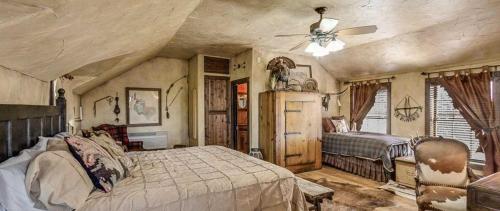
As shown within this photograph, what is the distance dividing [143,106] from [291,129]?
3165mm

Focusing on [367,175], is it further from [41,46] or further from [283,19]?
[41,46]

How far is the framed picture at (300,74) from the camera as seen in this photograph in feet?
16.7

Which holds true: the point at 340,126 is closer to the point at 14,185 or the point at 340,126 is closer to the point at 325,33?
the point at 325,33

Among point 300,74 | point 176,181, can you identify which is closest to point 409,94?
point 300,74

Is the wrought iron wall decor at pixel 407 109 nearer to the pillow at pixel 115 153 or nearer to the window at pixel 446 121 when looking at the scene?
the window at pixel 446 121

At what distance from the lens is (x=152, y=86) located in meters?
5.31

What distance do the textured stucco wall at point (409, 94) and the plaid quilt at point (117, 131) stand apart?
17.5 feet

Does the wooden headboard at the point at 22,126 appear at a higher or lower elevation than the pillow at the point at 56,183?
higher

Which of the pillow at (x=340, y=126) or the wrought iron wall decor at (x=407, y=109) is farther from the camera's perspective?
the pillow at (x=340, y=126)

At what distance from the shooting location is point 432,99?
4.46 metres

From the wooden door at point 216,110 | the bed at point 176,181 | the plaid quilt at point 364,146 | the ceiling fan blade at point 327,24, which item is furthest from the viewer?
the wooden door at point 216,110

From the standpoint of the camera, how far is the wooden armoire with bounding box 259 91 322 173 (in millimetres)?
4281

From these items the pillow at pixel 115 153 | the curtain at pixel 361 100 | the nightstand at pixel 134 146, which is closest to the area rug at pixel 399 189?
the curtain at pixel 361 100

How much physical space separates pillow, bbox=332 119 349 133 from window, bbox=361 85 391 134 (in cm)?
62
